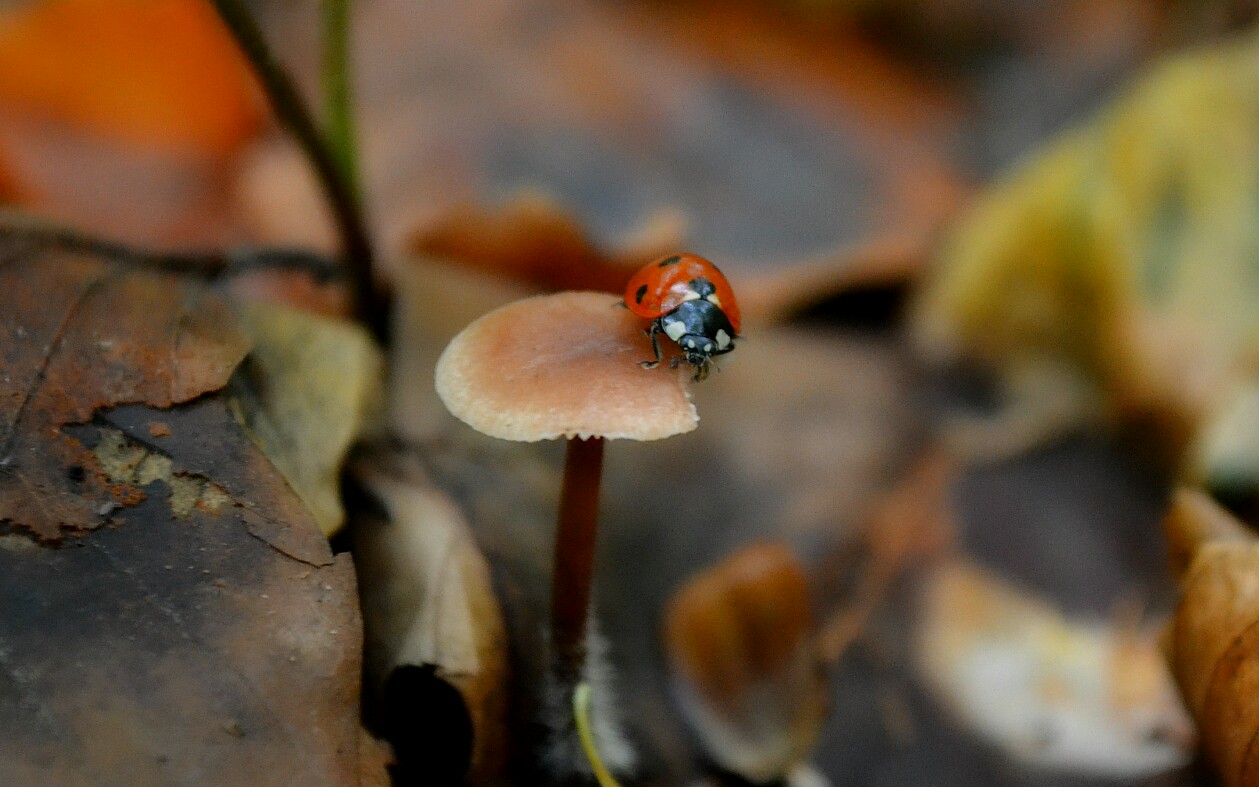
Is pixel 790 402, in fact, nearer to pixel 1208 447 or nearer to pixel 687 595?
pixel 687 595

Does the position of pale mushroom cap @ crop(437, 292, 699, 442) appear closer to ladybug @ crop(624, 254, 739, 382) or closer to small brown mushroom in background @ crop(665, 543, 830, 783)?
ladybug @ crop(624, 254, 739, 382)

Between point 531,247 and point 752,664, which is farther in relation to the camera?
point 531,247

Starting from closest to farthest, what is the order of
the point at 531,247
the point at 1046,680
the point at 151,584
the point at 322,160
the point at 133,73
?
the point at 151,584 < the point at 322,160 < the point at 1046,680 < the point at 531,247 < the point at 133,73

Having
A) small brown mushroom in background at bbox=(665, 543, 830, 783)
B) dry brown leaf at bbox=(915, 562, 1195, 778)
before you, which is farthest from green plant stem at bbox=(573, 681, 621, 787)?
dry brown leaf at bbox=(915, 562, 1195, 778)

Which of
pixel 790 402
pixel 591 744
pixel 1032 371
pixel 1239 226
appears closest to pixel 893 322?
pixel 1032 371

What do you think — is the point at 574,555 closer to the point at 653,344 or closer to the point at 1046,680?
the point at 653,344

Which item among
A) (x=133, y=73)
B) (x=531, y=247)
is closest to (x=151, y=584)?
(x=531, y=247)

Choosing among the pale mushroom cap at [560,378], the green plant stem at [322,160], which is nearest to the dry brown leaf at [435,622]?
the pale mushroom cap at [560,378]

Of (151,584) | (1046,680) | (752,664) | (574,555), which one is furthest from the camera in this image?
(1046,680)
